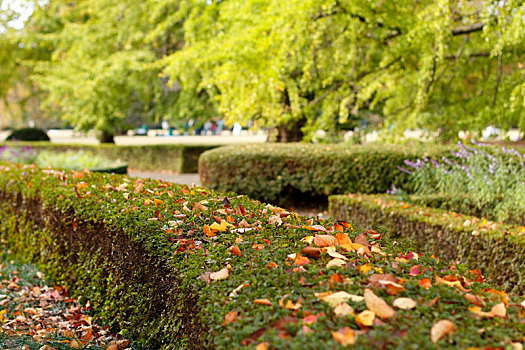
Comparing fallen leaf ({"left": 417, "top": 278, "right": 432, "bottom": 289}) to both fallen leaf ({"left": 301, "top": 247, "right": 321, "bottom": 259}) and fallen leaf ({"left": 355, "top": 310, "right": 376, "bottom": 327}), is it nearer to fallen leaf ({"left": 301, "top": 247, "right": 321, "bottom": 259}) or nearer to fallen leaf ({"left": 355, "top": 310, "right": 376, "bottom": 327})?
fallen leaf ({"left": 355, "top": 310, "right": 376, "bottom": 327})

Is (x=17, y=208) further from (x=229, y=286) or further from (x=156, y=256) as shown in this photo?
(x=229, y=286)

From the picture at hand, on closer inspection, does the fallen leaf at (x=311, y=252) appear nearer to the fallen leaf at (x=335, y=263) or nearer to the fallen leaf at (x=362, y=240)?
the fallen leaf at (x=335, y=263)

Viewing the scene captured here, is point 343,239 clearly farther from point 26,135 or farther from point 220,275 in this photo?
point 26,135

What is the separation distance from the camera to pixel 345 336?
1.49 m

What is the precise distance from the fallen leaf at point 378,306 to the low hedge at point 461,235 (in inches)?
117

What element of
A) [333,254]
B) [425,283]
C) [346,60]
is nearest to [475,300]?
[425,283]

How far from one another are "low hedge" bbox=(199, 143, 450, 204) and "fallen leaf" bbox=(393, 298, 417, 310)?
6.28 meters

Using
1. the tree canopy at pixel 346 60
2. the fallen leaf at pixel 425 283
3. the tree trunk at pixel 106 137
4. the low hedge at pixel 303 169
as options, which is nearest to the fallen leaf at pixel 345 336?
the fallen leaf at pixel 425 283

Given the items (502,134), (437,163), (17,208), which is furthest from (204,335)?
(502,134)

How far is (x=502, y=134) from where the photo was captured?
9867 mm

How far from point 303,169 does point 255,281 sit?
6756mm

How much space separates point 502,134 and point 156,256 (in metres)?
9.15

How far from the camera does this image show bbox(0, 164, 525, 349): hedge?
1.56 meters

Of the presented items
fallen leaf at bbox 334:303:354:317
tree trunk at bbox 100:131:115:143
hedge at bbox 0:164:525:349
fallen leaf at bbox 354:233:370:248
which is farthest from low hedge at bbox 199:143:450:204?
tree trunk at bbox 100:131:115:143
